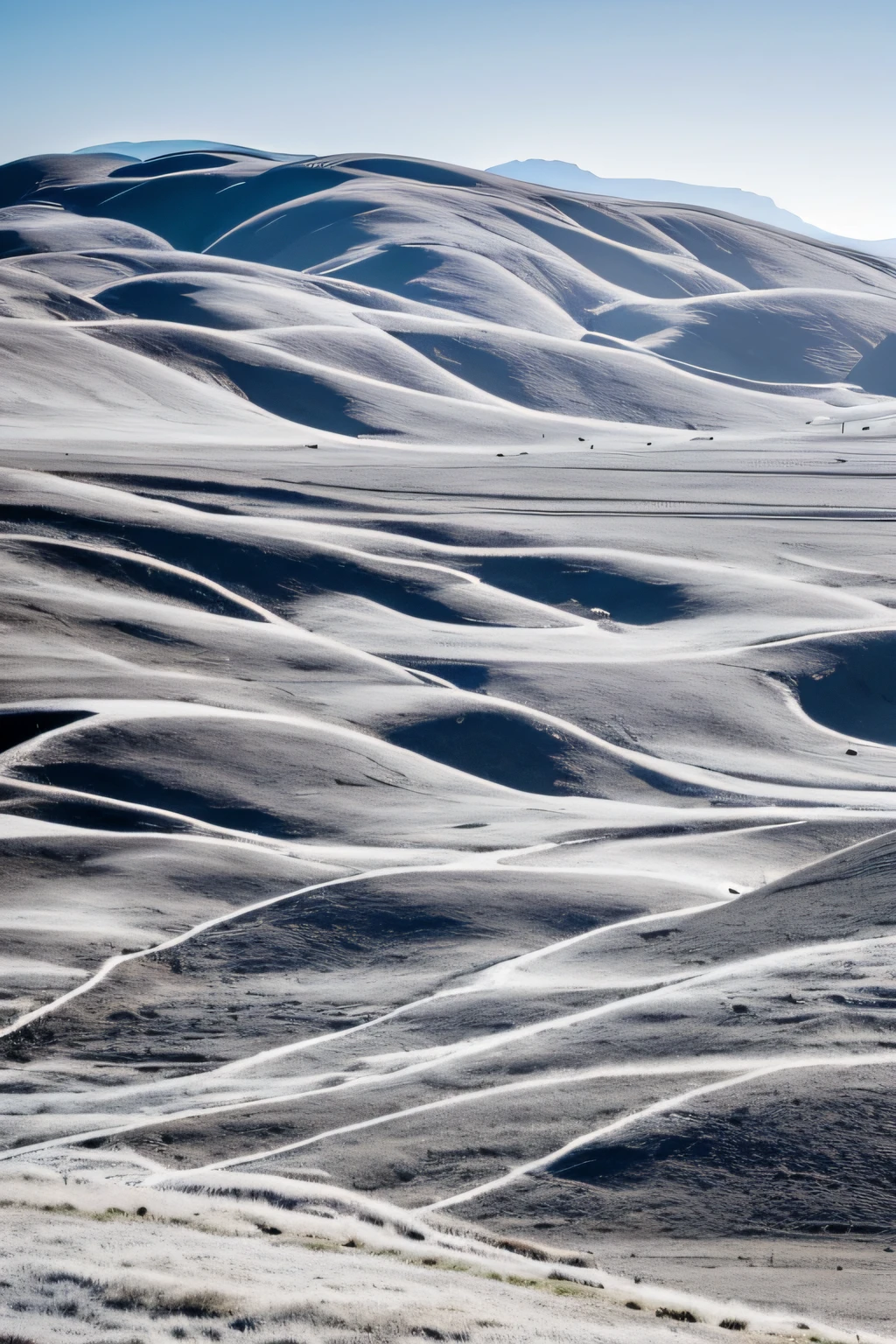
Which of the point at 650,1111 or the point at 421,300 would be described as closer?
the point at 650,1111

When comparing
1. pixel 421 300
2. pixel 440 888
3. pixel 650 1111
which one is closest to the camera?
pixel 650 1111

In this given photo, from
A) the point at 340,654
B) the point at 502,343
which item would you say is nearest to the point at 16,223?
the point at 502,343

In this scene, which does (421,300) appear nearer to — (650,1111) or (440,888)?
(440,888)

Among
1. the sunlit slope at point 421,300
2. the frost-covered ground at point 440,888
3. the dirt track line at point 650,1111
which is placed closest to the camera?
the frost-covered ground at point 440,888

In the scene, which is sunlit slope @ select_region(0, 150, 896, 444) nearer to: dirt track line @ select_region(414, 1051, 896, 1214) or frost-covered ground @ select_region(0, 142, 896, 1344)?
frost-covered ground @ select_region(0, 142, 896, 1344)

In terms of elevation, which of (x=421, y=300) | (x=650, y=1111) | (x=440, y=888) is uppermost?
(x=421, y=300)

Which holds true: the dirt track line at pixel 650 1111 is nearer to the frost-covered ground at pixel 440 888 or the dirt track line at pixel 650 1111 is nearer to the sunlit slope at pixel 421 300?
the frost-covered ground at pixel 440 888

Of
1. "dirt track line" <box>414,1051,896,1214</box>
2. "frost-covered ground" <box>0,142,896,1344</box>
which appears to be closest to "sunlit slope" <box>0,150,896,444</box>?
"frost-covered ground" <box>0,142,896,1344</box>

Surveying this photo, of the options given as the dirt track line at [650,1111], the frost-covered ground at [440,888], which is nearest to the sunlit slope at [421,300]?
the frost-covered ground at [440,888]

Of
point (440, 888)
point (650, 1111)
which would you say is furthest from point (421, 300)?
point (650, 1111)

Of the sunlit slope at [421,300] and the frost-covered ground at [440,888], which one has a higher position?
the sunlit slope at [421,300]

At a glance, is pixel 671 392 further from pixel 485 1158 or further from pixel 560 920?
pixel 485 1158
